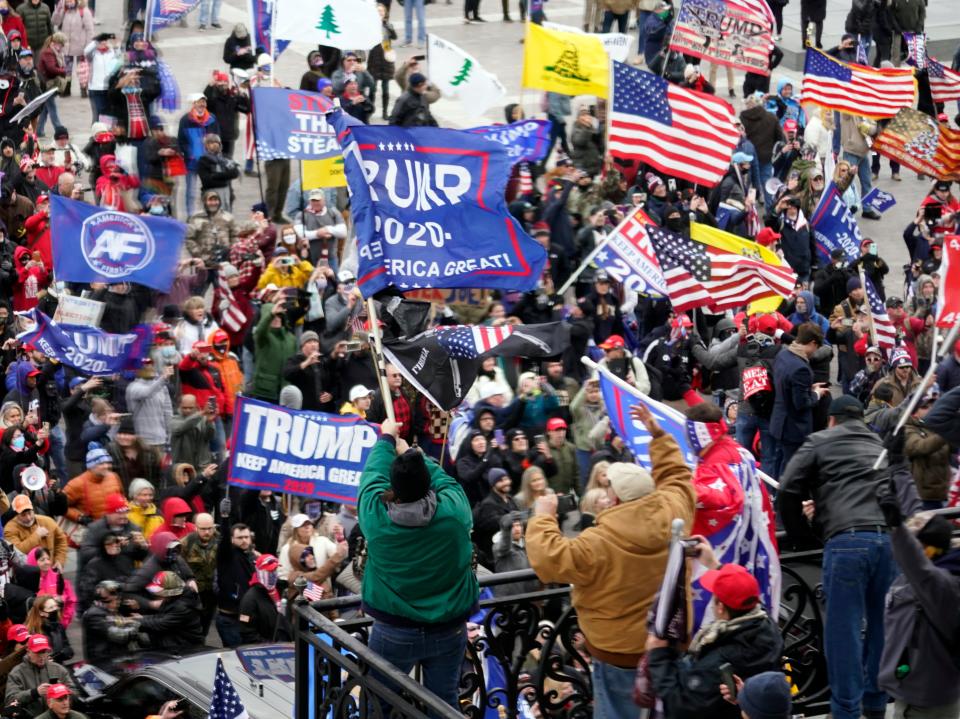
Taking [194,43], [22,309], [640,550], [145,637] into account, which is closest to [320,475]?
[145,637]

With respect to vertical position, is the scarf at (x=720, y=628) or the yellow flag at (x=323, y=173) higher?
the scarf at (x=720, y=628)

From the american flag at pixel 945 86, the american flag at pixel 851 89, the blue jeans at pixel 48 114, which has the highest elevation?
the american flag at pixel 851 89

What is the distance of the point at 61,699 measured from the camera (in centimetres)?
1166

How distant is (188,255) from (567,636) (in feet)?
36.6

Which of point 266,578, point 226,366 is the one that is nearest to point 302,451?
point 266,578

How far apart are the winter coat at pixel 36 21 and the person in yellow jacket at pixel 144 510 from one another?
47.8 ft

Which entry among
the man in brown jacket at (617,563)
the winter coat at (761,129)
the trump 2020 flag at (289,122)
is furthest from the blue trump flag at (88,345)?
the winter coat at (761,129)

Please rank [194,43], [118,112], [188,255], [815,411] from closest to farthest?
[815,411], [188,255], [118,112], [194,43]

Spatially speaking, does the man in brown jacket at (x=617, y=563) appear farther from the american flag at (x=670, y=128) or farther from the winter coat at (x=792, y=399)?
the american flag at (x=670, y=128)

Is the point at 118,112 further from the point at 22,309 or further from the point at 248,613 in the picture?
the point at 248,613

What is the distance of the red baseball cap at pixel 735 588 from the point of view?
23.5 ft

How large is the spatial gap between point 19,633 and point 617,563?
6557 mm

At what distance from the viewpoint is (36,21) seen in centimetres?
2719

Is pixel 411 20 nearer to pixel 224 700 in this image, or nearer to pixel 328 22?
pixel 328 22
